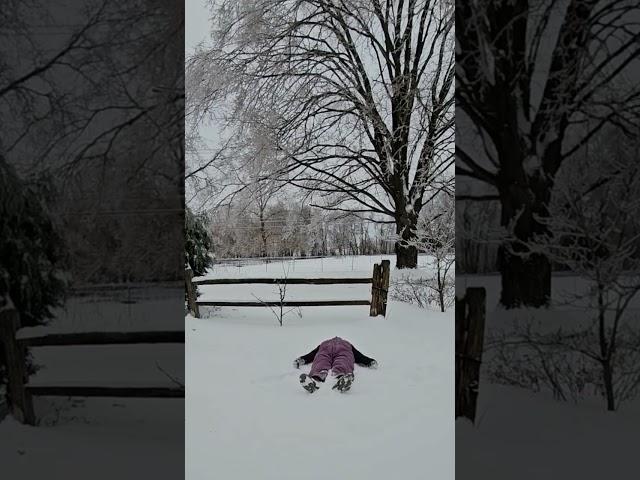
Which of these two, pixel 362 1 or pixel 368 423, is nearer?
pixel 368 423

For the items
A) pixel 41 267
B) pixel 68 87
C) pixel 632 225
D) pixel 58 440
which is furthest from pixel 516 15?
pixel 58 440

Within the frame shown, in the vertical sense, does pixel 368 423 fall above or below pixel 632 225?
below

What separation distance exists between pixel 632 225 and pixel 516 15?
1.05 feet

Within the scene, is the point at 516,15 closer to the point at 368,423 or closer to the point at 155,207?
the point at 155,207

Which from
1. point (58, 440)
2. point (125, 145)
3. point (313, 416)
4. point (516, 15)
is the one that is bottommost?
point (313, 416)

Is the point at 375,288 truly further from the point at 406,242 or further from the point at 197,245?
the point at 197,245

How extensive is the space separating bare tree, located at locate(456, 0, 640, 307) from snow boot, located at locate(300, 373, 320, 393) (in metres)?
1.54

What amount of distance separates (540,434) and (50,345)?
2.36ft

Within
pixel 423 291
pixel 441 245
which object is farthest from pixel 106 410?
pixel 423 291

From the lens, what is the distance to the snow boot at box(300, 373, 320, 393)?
2.14 metres

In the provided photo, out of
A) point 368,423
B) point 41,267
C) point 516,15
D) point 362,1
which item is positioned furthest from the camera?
point 362,1

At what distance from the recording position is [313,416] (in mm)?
1977

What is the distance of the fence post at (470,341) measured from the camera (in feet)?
2.32

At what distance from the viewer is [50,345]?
31.9 inches
